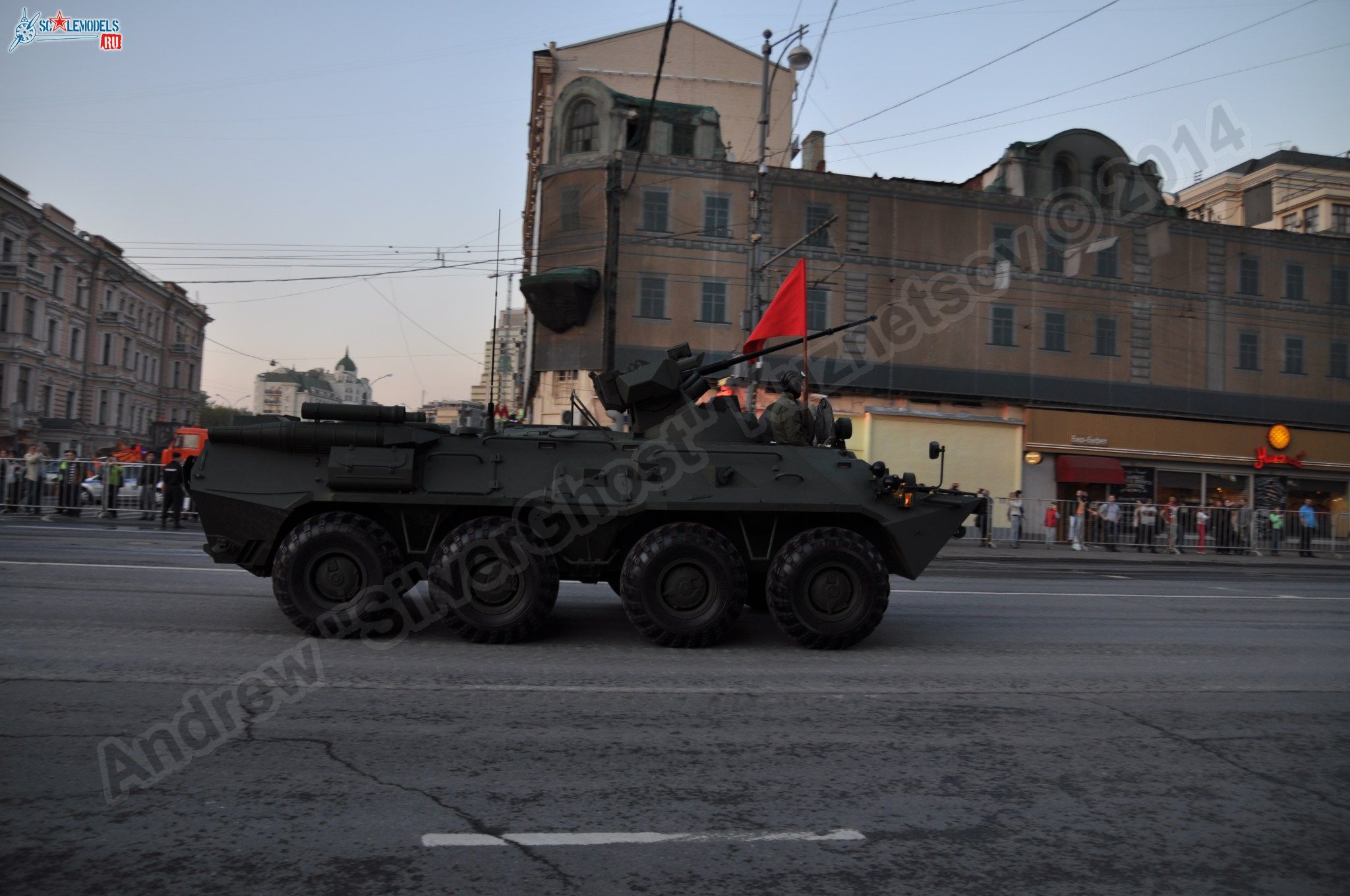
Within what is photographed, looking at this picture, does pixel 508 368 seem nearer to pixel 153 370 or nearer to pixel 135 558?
pixel 153 370

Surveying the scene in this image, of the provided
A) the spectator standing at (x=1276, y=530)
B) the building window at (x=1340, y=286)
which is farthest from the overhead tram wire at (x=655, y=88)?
the building window at (x=1340, y=286)

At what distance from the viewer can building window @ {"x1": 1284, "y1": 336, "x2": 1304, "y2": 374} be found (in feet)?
110

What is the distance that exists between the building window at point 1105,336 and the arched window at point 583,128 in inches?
751

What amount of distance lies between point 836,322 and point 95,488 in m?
21.6

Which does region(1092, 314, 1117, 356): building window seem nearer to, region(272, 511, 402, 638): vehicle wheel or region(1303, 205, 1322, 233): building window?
region(1303, 205, 1322, 233): building window

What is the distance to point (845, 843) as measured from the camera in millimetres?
3537

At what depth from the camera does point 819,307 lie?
3027 centimetres

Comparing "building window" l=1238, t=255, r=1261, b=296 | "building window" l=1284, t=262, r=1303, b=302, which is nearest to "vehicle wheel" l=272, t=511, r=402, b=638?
"building window" l=1238, t=255, r=1261, b=296

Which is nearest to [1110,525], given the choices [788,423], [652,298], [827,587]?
[652,298]

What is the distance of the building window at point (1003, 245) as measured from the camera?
31.4m

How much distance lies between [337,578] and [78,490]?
16664mm

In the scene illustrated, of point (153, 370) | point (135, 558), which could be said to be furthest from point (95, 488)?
point (153, 370)

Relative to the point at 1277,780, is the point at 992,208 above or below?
above

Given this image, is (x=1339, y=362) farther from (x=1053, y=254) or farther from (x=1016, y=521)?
(x=1016, y=521)
